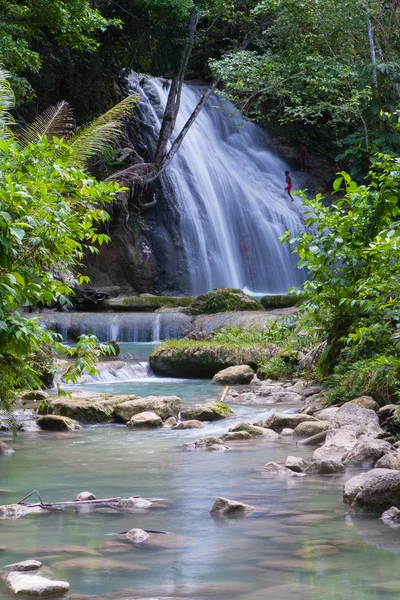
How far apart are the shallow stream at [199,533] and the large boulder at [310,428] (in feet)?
1.95

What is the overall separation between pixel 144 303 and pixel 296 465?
14260 mm

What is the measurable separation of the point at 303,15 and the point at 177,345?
35.9 ft

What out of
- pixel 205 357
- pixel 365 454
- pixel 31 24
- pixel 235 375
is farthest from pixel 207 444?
pixel 31 24

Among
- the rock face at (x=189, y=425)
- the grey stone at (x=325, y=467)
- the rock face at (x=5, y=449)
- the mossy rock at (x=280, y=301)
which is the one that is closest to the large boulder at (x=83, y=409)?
the rock face at (x=189, y=425)

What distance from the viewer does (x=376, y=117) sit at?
1859cm

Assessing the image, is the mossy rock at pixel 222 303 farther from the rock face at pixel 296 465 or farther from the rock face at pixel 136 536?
the rock face at pixel 136 536

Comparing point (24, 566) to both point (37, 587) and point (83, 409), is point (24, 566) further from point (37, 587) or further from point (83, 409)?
point (83, 409)

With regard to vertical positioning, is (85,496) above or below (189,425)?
above

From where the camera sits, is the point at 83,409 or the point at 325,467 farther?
A: the point at 83,409

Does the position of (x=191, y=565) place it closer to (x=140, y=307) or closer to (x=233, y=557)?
(x=233, y=557)

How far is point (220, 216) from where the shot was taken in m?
26.0

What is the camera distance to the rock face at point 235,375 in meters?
13.0

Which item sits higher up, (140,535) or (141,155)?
(141,155)

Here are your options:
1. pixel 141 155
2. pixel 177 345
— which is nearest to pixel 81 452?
pixel 177 345
